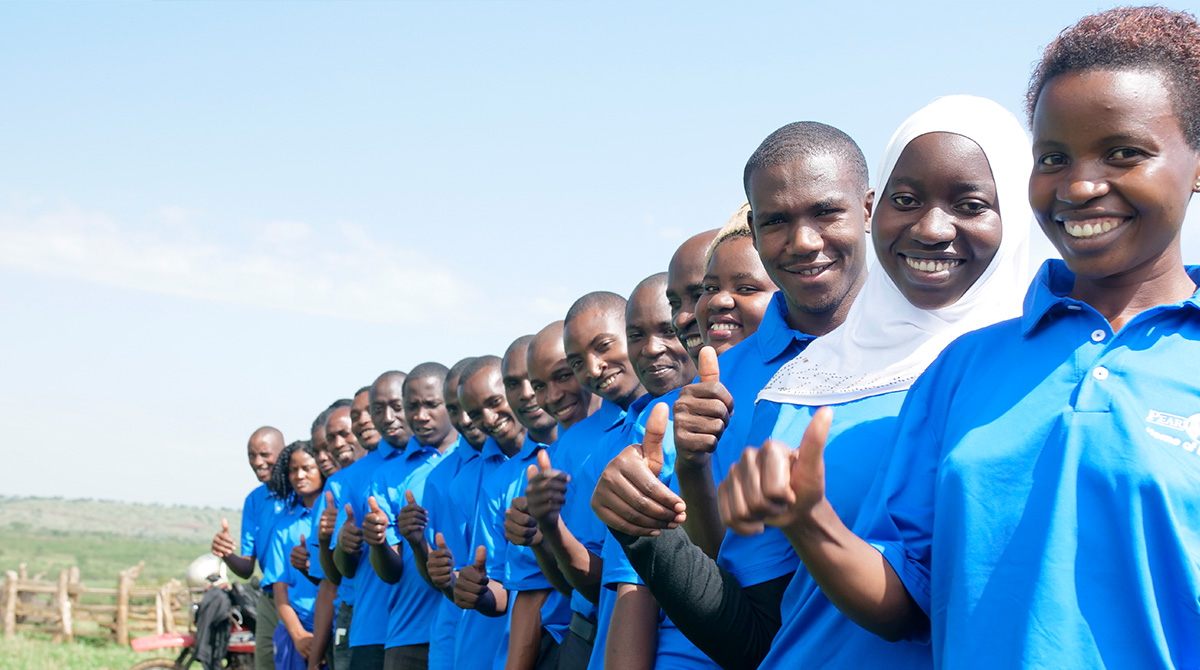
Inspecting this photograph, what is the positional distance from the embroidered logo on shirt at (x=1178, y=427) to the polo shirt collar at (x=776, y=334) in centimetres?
113

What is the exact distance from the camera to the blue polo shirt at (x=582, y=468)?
402 cm

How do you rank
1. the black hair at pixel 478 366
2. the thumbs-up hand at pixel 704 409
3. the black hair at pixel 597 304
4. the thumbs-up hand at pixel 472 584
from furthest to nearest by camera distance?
the black hair at pixel 478 366 < the thumbs-up hand at pixel 472 584 < the black hair at pixel 597 304 < the thumbs-up hand at pixel 704 409

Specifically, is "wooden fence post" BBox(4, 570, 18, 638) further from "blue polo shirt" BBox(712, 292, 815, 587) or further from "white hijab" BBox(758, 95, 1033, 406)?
"white hijab" BBox(758, 95, 1033, 406)

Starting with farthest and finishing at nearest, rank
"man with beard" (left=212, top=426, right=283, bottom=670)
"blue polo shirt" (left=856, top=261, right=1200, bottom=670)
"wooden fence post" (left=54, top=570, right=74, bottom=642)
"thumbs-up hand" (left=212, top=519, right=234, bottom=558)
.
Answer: "wooden fence post" (left=54, top=570, right=74, bottom=642), "thumbs-up hand" (left=212, top=519, right=234, bottom=558), "man with beard" (left=212, top=426, right=283, bottom=670), "blue polo shirt" (left=856, top=261, right=1200, bottom=670)

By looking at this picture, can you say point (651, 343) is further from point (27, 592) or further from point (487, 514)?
point (27, 592)

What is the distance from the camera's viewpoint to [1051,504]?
1540mm

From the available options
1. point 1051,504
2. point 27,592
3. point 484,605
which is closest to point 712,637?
point 1051,504

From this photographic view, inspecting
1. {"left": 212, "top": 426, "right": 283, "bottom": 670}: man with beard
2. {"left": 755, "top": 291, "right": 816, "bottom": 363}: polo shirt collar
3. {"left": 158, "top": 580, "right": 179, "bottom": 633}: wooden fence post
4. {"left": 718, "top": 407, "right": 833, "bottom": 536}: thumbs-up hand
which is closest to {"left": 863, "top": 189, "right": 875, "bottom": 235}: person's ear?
{"left": 755, "top": 291, "right": 816, "bottom": 363}: polo shirt collar

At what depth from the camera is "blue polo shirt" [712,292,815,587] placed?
2363 mm

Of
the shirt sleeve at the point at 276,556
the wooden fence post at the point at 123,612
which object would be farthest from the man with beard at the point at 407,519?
the wooden fence post at the point at 123,612

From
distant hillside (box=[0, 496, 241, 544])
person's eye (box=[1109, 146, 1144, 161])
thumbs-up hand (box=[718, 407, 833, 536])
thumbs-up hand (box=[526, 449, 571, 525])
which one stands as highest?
person's eye (box=[1109, 146, 1144, 161])

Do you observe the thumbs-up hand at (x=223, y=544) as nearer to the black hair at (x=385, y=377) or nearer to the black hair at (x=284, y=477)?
the black hair at (x=284, y=477)

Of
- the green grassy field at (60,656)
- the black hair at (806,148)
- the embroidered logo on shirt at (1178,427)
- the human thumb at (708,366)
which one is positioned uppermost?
the black hair at (806,148)

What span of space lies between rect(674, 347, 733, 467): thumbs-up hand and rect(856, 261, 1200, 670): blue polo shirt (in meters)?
0.55
